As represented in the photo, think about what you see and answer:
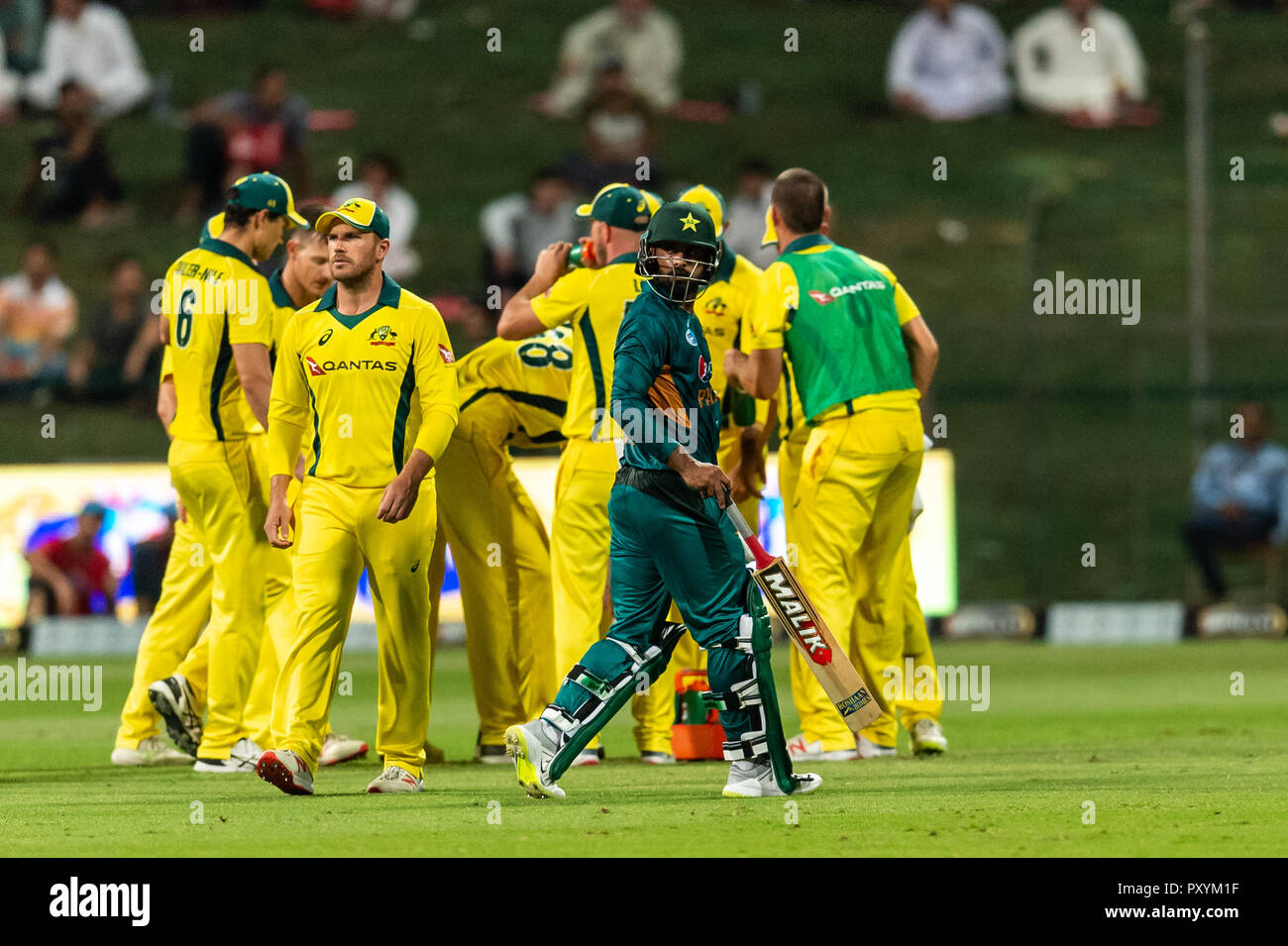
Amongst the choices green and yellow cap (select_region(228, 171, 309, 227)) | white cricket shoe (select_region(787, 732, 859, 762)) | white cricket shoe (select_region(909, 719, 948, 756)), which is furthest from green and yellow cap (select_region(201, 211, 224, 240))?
white cricket shoe (select_region(909, 719, 948, 756))

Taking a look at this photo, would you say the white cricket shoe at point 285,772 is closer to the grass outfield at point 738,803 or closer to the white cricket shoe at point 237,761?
→ the grass outfield at point 738,803

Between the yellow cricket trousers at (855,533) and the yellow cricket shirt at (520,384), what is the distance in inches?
54.2

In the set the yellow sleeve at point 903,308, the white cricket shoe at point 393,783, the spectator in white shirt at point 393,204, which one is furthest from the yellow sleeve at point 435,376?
the spectator in white shirt at point 393,204

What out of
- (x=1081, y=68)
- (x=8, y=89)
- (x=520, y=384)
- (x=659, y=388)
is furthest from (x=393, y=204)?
(x=659, y=388)

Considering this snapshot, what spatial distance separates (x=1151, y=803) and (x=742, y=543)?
188 cm

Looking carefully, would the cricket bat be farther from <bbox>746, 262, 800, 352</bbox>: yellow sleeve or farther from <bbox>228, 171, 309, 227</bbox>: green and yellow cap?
→ <bbox>228, 171, 309, 227</bbox>: green and yellow cap

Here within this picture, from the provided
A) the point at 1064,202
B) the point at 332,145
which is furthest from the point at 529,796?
the point at 332,145

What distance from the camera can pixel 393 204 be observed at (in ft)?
77.3

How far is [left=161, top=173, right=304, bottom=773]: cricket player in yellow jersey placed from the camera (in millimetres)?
10625

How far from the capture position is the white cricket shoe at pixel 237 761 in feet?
34.5

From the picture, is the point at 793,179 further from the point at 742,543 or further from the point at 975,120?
the point at 975,120

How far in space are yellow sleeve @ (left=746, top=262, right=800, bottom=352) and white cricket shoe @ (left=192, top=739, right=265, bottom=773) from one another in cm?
316

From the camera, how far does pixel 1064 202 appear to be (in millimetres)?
22781

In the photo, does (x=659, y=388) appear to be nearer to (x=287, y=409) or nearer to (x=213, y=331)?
(x=287, y=409)
